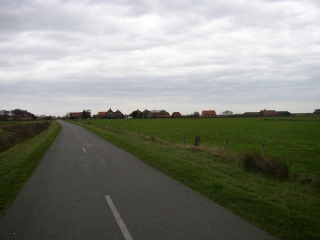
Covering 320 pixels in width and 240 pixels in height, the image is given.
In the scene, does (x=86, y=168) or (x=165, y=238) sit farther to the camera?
(x=86, y=168)

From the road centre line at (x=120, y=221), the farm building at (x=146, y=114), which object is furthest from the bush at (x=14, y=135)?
the farm building at (x=146, y=114)

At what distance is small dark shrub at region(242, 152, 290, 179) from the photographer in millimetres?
10773

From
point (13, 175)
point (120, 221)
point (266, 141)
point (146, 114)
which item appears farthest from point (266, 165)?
point (146, 114)

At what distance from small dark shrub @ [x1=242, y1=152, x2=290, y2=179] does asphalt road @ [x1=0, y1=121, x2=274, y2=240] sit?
4.02 m

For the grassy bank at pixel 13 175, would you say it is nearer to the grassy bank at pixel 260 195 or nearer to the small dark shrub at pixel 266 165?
the grassy bank at pixel 260 195

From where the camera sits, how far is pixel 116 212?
20.7ft

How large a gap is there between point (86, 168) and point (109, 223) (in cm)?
669

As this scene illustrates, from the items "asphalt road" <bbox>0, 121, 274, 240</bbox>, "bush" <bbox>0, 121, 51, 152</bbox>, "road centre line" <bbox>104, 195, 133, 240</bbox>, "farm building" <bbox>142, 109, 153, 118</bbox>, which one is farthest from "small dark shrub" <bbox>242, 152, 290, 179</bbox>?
"farm building" <bbox>142, 109, 153, 118</bbox>

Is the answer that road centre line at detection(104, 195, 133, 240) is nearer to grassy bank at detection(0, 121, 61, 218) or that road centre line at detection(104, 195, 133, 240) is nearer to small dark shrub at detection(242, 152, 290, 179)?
grassy bank at detection(0, 121, 61, 218)

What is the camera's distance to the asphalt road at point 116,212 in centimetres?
520

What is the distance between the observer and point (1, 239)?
16.3 ft

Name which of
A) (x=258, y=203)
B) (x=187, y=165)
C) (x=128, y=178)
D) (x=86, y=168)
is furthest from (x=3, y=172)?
(x=258, y=203)

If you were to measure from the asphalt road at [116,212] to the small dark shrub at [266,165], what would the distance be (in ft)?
13.2

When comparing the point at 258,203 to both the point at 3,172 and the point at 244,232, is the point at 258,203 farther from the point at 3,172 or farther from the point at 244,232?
the point at 3,172
